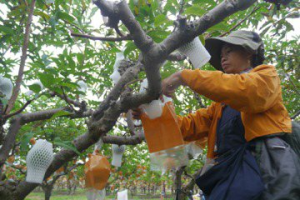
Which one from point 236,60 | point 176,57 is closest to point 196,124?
point 236,60

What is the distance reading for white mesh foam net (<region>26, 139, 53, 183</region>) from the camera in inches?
62.4

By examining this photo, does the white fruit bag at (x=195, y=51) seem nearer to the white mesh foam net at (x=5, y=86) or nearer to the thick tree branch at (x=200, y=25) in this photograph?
the thick tree branch at (x=200, y=25)

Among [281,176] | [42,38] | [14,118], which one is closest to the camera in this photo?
[281,176]

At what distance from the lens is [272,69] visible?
1.30 meters

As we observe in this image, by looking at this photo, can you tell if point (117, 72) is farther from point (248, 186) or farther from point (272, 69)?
point (248, 186)

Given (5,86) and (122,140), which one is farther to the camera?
(122,140)

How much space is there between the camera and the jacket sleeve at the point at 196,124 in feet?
5.88

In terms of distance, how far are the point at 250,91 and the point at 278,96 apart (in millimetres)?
231

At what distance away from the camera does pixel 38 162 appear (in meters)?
1.65

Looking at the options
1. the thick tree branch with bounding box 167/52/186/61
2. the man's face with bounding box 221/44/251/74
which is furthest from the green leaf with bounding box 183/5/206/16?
the man's face with bounding box 221/44/251/74

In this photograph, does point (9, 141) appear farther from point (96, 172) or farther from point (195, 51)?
point (195, 51)

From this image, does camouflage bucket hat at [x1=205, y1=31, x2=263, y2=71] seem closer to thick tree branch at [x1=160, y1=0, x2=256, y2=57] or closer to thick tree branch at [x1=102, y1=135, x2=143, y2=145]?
thick tree branch at [x1=160, y1=0, x2=256, y2=57]


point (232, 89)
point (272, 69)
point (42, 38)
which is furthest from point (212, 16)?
point (42, 38)

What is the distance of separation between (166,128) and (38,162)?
853 mm
